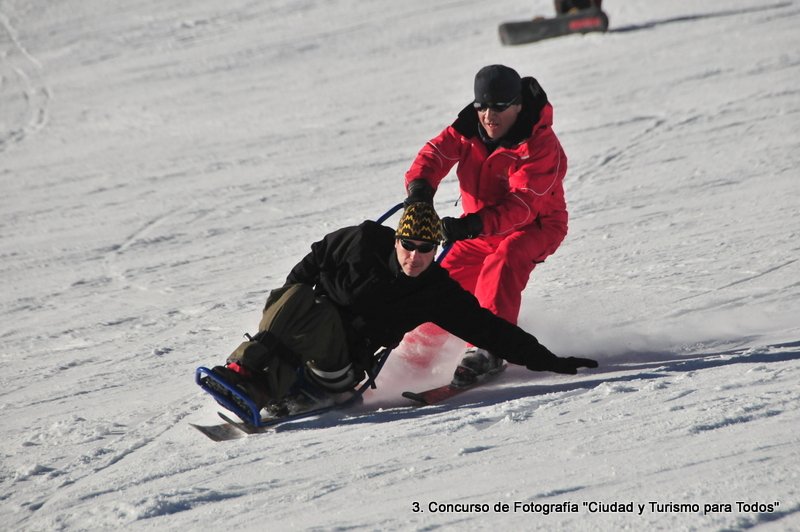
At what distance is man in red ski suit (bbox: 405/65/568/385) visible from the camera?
178 inches

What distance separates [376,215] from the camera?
7602 millimetres

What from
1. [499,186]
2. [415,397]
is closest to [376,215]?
[499,186]

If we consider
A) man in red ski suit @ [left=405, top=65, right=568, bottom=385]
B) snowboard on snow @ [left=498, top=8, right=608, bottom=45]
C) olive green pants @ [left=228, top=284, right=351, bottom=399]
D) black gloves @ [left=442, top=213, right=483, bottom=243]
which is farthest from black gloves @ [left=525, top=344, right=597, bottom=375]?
snowboard on snow @ [left=498, top=8, right=608, bottom=45]

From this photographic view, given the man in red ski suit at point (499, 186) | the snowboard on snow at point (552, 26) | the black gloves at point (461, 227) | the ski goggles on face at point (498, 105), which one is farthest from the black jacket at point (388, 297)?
the snowboard on snow at point (552, 26)

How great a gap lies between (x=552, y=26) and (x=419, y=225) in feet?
31.5

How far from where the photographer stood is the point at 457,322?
163 inches

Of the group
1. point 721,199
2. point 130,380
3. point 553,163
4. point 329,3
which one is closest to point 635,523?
point 553,163

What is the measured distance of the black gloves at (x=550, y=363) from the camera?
4.17 m

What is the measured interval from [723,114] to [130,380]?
20.6ft

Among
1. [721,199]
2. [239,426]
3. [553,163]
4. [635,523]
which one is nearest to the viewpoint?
[635,523]

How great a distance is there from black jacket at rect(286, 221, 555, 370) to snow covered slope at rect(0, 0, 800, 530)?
28cm

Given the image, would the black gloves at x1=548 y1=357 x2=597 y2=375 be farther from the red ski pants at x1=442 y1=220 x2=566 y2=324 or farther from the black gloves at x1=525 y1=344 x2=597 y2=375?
the red ski pants at x1=442 y1=220 x2=566 y2=324

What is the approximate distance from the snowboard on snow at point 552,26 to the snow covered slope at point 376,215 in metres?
0.19

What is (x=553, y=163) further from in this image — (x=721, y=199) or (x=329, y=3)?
(x=329, y=3)
